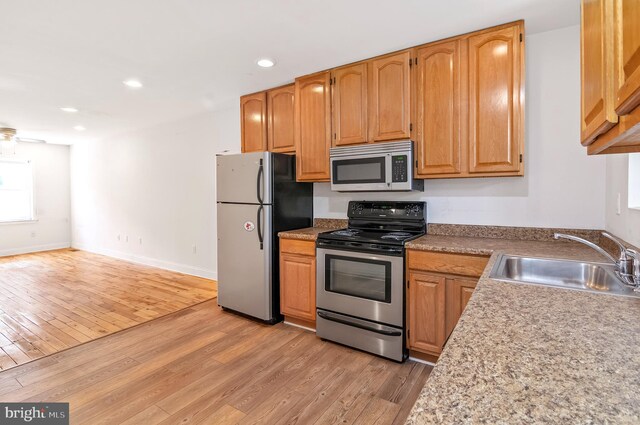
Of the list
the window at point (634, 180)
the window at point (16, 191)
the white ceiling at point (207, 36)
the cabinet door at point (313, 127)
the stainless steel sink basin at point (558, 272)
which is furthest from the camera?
the window at point (16, 191)

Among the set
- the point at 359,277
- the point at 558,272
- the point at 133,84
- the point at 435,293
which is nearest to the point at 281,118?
the point at 133,84

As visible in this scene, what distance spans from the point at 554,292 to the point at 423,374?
1369 millimetres

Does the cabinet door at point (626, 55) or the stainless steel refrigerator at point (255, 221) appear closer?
the cabinet door at point (626, 55)

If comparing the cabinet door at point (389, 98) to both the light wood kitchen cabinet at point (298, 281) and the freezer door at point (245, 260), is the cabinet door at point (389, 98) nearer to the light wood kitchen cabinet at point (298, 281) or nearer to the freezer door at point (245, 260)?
the light wood kitchen cabinet at point (298, 281)

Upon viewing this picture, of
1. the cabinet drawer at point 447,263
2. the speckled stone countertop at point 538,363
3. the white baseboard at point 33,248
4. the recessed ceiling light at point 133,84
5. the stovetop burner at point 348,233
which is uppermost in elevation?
the recessed ceiling light at point 133,84

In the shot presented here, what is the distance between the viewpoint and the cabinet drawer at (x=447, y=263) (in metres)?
2.13

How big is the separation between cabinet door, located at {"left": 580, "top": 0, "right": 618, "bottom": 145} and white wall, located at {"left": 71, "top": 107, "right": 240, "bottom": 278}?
3.83 meters

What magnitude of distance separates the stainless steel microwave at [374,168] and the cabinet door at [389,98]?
4.2 inches

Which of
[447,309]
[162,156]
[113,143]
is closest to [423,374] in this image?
[447,309]

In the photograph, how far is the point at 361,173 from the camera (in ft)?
9.23

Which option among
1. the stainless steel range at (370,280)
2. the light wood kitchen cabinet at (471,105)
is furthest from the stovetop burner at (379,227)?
the light wood kitchen cabinet at (471,105)

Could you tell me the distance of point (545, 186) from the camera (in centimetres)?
241

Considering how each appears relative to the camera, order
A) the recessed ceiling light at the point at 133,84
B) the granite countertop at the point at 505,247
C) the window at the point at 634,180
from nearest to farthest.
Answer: the window at the point at 634,180, the granite countertop at the point at 505,247, the recessed ceiling light at the point at 133,84

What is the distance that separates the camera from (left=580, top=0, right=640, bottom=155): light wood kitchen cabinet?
2.13 feet
